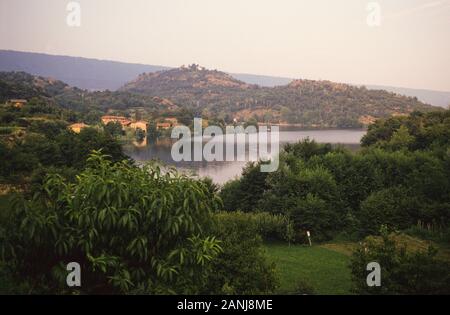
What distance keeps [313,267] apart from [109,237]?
1388cm

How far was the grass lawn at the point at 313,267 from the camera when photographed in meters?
14.2

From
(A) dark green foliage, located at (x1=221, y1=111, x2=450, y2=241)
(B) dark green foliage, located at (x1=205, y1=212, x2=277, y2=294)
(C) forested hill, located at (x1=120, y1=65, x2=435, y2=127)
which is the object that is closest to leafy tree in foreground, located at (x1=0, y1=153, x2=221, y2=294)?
(B) dark green foliage, located at (x1=205, y1=212, x2=277, y2=294)

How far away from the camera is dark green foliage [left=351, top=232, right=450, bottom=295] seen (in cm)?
733

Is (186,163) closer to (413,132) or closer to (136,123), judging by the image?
(136,123)

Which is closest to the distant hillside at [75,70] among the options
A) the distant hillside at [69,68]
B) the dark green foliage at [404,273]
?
the distant hillside at [69,68]

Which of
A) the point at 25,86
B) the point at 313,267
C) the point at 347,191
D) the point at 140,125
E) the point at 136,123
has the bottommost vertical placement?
the point at 313,267

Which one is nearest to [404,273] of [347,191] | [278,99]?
[347,191]

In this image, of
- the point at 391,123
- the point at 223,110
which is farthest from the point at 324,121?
the point at 391,123

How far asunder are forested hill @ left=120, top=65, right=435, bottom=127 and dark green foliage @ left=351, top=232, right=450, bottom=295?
243 ft

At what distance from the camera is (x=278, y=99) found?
113812 millimetres

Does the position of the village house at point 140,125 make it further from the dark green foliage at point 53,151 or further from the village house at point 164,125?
the dark green foliage at point 53,151

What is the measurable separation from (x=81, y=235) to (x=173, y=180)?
4.73ft

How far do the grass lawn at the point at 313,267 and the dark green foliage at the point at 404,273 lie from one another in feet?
15.0

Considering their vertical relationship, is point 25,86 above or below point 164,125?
above
